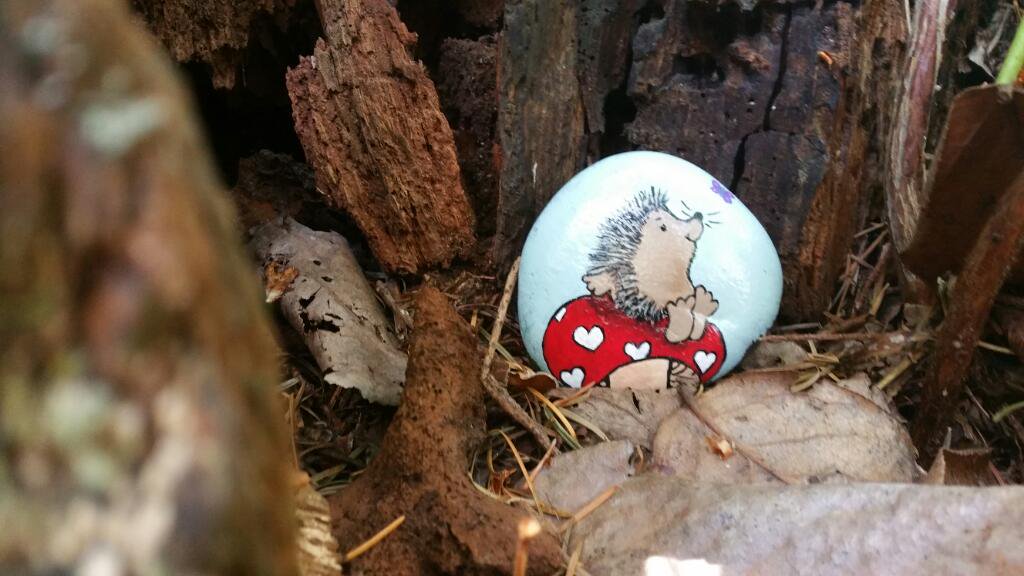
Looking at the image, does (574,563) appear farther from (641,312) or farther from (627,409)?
(641,312)

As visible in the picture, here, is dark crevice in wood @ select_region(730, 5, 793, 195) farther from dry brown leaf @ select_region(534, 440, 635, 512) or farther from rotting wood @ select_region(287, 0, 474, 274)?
dry brown leaf @ select_region(534, 440, 635, 512)

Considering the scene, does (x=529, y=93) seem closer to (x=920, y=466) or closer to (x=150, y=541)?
(x=920, y=466)

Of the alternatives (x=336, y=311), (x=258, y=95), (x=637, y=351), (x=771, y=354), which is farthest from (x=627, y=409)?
(x=258, y=95)

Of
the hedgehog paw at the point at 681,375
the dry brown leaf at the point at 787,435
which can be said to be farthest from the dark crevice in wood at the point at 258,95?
the dry brown leaf at the point at 787,435

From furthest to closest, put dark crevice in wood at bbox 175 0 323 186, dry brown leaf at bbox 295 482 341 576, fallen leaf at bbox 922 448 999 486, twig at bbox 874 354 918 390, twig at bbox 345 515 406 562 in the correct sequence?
dark crevice in wood at bbox 175 0 323 186 → twig at bbox 874 354 918 390 → fallen leaf at bbox 922 448 999 486 → twig at bbox 345 515 406 562 → dry brown leaf at bbox 295 482 341 576

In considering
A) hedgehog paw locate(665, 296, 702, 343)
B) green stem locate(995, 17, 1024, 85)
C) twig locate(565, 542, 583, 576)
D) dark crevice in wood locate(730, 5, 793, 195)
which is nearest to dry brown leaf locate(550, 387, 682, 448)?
hedgehog paw locate(665, 296, 702, 343)

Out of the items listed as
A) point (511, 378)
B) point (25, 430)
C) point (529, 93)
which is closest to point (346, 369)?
point (511, 378)

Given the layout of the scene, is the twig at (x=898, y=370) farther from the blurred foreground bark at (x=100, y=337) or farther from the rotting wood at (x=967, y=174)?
the blurred foreground bark at (x=100, y=337)
